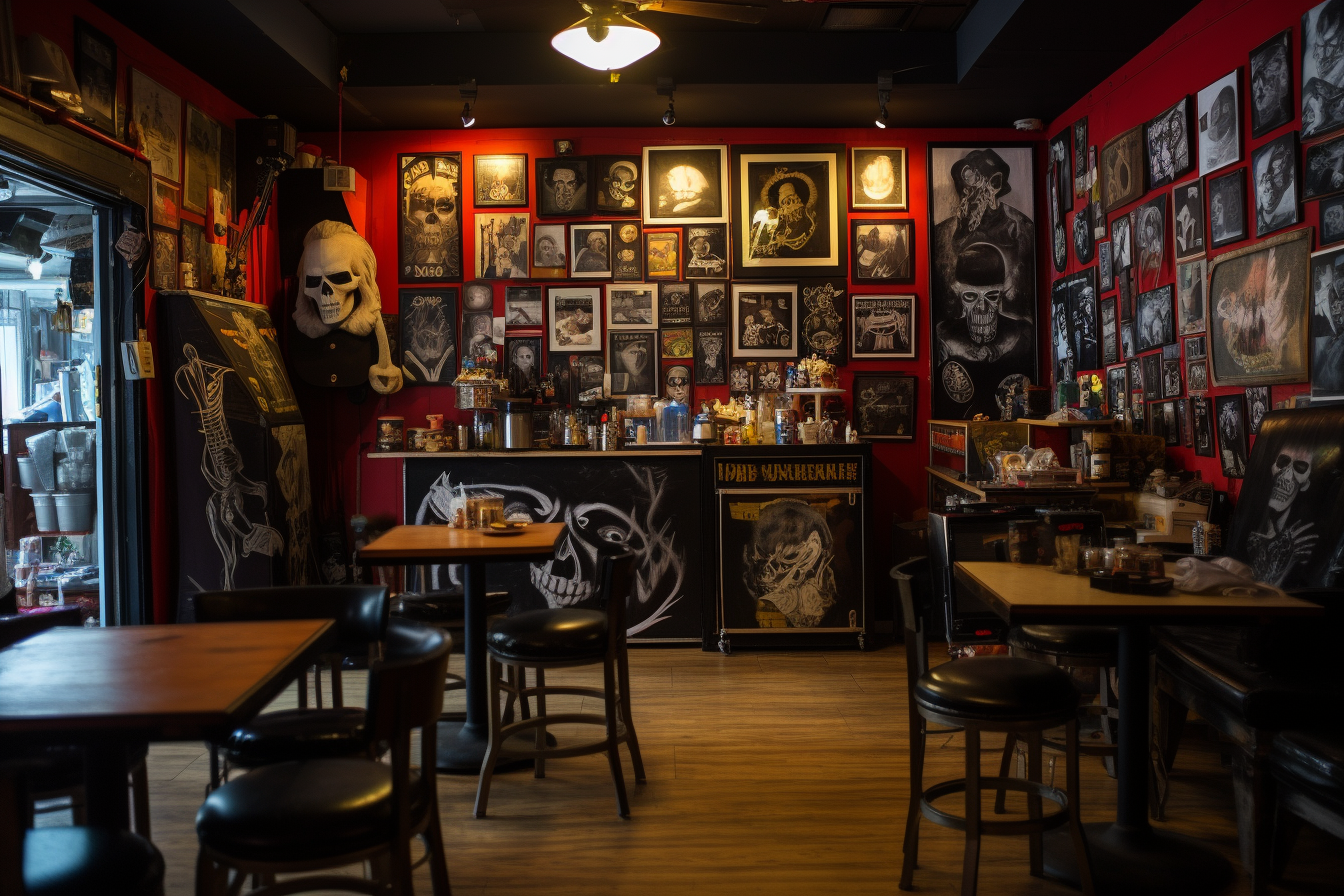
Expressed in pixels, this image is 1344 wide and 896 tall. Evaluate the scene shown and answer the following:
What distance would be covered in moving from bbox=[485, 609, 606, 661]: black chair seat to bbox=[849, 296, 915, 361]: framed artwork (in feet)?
11.2


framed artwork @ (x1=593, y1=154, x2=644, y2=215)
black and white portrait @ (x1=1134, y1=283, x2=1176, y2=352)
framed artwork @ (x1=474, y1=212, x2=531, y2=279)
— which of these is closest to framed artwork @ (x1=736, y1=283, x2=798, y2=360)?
framed artwork @ (x1=593, y1=154, x2=644, y2=215)

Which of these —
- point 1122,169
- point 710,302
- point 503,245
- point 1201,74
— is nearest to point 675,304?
point 710,302

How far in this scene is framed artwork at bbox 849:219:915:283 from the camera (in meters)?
6.21

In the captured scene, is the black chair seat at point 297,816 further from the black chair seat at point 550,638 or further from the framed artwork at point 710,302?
the framed artwork at point 710,302

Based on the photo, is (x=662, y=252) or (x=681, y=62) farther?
(x=662, y=252)

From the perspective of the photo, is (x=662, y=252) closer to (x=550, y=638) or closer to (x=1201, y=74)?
(x=1201, y=74)

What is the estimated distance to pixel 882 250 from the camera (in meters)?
6.22

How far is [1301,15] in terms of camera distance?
3.58 metres

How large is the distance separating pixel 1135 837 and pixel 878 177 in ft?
14.6

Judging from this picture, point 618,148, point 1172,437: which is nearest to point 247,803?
point 1172,437

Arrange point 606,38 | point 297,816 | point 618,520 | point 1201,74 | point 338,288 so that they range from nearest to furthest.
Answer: point 297,816, point 606,38, point 1201,74, point 618,520, point 338,288

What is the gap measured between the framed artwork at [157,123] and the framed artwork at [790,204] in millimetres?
3178

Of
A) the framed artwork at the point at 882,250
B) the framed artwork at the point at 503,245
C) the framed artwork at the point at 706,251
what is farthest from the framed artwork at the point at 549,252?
Result: the framed artwork at the point at 882,250

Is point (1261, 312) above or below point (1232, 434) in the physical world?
above
